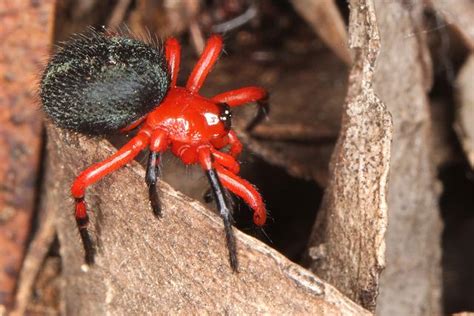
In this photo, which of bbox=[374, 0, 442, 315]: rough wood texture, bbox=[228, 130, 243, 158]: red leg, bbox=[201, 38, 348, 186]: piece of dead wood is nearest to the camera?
bbox=[374, 0, 442, 315]: rough wood texture

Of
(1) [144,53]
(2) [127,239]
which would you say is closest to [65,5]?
(1) [144,53]

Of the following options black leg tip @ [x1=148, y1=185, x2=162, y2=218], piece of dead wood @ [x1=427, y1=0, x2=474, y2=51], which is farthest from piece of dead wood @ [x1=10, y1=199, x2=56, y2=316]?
piece of dead wood @ [x1=427, y1=0, x2=474, y2=51]

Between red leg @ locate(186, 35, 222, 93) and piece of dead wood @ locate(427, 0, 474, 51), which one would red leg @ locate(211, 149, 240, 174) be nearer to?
red leg @ locate(186, 35, 222, 93)

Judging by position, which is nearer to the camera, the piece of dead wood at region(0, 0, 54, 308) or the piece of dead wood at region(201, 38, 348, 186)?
the piece of dead wood at region(0, 0, 54, 308)

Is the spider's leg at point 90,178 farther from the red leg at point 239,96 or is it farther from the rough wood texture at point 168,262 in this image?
the red leg at point 239,96

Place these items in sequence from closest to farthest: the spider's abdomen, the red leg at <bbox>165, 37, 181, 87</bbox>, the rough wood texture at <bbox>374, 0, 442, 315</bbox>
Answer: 1. the spider's abdomen
2. the rough wood texture at <bbox>374, 0, 442, 315</bbox>
3. the red leg at <bbox>165, 37, 181, 87</bbox>

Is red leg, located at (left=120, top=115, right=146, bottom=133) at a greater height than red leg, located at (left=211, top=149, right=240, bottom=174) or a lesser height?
greater
